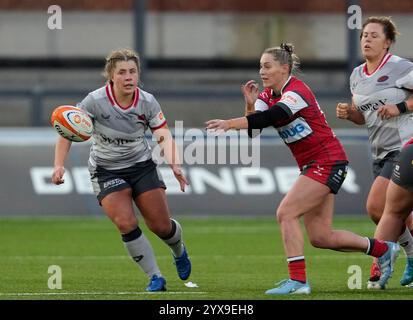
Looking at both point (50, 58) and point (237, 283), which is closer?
point (237, 283)

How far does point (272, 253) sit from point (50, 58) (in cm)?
1517

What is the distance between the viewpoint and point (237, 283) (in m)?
10.8

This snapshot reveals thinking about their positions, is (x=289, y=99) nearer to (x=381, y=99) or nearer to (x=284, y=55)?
(x=284, y=55)

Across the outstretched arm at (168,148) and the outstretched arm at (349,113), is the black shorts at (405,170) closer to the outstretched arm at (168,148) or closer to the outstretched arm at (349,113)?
the outstretched arm at (349,113)

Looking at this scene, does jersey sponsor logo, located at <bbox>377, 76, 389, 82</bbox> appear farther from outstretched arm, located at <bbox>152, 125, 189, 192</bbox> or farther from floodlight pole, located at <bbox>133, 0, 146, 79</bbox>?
floodlight pole, located at <bbox>133, 0, 146, 79</bbox>

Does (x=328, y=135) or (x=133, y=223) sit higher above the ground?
(x=328, y=135)

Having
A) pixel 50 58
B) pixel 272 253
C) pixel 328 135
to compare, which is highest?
pixel 50 58

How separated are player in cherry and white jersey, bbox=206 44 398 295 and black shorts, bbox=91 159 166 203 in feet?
3.38

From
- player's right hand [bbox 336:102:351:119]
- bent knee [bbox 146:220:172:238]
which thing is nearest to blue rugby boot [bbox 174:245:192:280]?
bent knee [bbox 146:220:172:238]

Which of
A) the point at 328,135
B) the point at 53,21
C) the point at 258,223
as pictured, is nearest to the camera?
the point at 328,135

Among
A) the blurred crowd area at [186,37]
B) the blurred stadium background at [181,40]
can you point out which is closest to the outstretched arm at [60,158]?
the blurred stadium background at [181,40]

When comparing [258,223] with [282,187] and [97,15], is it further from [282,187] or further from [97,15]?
[97,15]

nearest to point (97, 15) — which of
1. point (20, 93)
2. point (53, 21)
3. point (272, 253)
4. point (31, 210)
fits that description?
point (53, 21)
